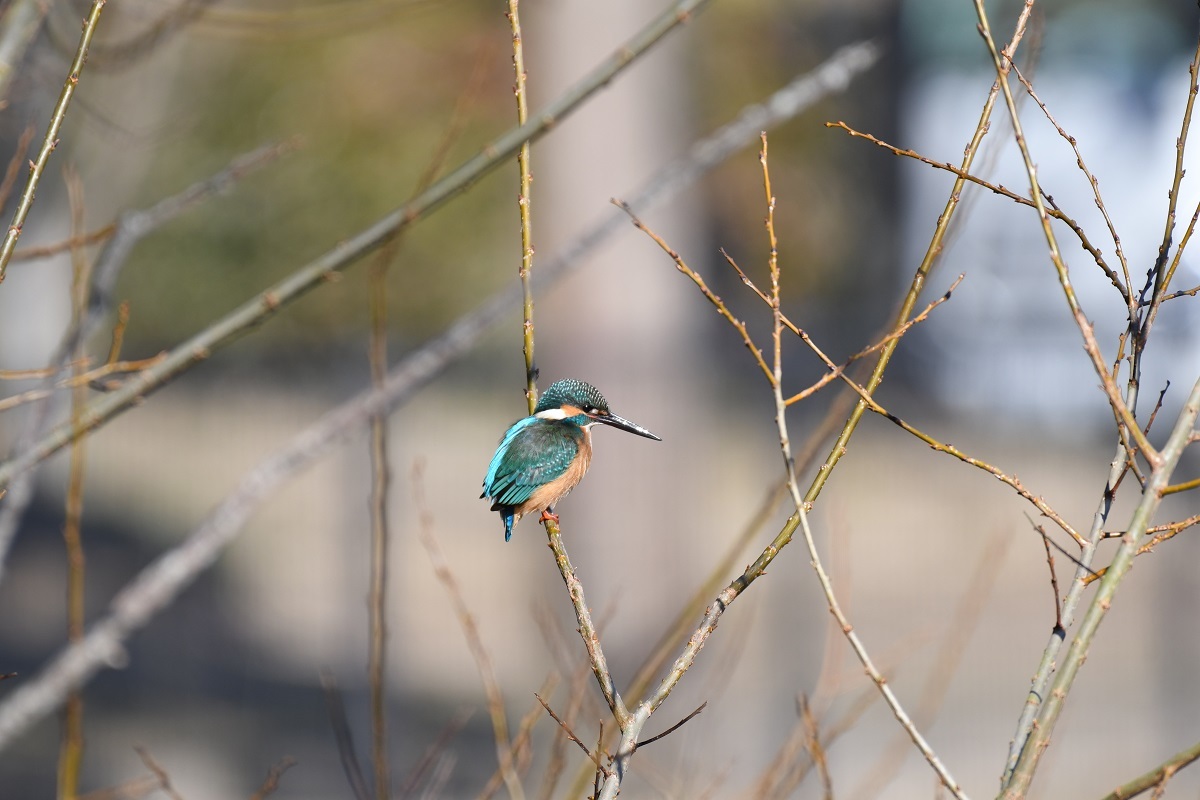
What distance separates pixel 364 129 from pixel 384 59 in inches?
32.6

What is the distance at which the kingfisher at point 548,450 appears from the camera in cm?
204

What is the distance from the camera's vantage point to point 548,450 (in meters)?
2.10

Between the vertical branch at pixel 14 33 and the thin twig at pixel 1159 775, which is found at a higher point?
the vertical branch at pixel 14 33

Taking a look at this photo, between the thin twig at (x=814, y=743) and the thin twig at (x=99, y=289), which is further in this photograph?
the thin twig at (x=99, y=289)

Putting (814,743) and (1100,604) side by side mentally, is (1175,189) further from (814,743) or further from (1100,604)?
(814,743)

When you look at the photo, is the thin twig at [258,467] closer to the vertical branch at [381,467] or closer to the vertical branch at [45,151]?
the vertical branch at [381,467]

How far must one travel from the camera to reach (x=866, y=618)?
7180mm

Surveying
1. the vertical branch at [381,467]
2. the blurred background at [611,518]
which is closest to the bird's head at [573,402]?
the vertical branch at [381,467]

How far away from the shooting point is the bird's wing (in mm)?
2064

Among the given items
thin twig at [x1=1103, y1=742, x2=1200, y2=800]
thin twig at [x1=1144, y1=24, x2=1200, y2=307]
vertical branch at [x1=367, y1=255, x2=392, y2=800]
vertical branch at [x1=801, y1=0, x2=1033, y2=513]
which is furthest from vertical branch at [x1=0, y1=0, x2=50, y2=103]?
thin twig at [x1=1103, y1=742, x2=1200, y2=800]

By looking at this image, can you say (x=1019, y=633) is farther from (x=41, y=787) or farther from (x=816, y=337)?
(x=41, y=787)

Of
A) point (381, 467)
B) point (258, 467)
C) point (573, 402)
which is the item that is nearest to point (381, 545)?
point (381, 467)

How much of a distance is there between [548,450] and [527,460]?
44 mm

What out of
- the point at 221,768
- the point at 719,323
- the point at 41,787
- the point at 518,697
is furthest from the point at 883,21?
the point at 41,787
